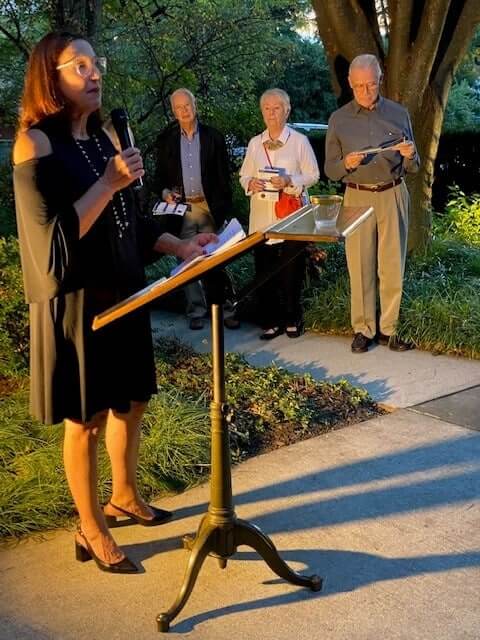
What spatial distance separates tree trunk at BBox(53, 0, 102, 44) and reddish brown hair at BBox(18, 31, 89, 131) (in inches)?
160

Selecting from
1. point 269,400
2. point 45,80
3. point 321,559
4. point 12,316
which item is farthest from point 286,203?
point 45,80

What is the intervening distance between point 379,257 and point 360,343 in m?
0.70

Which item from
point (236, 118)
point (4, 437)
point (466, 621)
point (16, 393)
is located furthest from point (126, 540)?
point (236, 118)

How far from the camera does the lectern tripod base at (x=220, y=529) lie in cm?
300

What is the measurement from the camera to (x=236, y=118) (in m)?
9.80

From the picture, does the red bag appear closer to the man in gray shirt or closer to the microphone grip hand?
the man in gray shirt

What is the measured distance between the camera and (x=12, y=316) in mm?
5484

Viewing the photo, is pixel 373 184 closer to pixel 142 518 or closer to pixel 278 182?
pixel 278 182

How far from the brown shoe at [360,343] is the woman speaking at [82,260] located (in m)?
3.09

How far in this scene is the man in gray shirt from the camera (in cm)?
604

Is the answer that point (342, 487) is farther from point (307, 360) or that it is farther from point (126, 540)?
point (307, 360)

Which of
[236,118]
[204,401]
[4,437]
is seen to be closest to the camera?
[4,437]

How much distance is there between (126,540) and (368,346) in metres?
3.30

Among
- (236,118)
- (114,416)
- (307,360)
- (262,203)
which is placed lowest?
(307,360)
